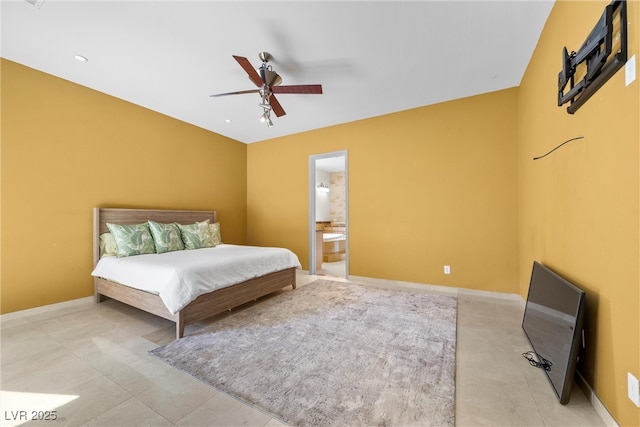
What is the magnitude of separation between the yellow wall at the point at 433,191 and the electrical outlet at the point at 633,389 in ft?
7.80

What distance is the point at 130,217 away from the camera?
11.4 feet

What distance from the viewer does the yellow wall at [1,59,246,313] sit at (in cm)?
262

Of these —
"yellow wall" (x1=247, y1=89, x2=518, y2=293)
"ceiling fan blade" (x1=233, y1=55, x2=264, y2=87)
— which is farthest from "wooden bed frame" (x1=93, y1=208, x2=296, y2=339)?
"ceiling fan blade" (x1=233, y1=55, x2=264, y2=87)

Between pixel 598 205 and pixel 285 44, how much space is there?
2.71m

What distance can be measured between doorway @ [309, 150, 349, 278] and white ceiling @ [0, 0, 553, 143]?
1.67 meters

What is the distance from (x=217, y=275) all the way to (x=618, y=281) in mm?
2880

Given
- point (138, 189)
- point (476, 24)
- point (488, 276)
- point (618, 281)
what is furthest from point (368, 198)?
point (138, 189)

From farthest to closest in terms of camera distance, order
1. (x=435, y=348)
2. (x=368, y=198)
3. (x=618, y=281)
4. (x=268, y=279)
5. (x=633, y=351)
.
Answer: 1. (x=368, y=198)
2. (x=268, y=279)
3. (x=435, y=348)
4. (x=618, y=281)
5. (x=633, y=351)

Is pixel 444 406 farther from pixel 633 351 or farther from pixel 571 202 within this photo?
pixel 571 202

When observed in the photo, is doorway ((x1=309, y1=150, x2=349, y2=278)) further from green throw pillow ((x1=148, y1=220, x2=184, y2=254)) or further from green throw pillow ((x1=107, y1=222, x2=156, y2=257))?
green throw pillow ((x1=107, y1=222, x2=156, y2=257))

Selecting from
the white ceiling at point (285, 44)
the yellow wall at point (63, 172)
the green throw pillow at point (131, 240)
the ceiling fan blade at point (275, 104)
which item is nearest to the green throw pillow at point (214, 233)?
the yellow wall at point (63, 172)

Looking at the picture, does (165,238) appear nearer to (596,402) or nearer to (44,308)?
(44,308)

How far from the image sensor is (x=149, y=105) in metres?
3.71

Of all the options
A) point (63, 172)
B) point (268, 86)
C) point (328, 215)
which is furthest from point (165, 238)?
point (328, 215)
